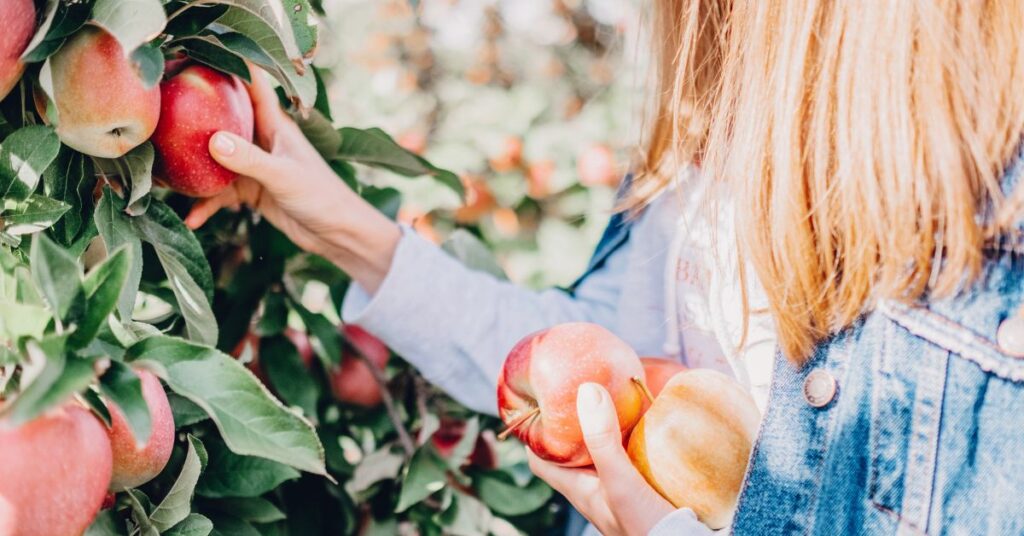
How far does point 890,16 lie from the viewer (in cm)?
65

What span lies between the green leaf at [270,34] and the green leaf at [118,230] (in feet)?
0.51

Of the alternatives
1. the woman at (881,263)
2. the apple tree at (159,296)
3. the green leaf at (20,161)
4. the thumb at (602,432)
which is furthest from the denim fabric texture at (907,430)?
the green leaf at (20,161)

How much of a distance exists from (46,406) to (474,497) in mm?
891

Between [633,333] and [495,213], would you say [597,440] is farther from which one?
[495,213]

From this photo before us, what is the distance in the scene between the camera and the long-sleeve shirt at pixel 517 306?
3.57ft

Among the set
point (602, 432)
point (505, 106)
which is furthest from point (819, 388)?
point (505, 106)

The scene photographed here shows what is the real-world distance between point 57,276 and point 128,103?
21 cm

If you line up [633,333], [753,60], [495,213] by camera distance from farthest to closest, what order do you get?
[495,213] < [633,333] < [753,60]

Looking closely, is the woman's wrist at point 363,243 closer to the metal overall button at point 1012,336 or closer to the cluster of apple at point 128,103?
the cluster of apple at point 128,103

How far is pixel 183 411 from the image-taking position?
2.50 feet

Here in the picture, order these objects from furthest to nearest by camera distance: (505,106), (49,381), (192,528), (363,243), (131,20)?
(505,106) → (363,243) → (192,528) → (131,20) → (49,381)

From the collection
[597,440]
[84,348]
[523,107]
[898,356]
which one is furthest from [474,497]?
[523,107]

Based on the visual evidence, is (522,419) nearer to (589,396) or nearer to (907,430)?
(589,396)

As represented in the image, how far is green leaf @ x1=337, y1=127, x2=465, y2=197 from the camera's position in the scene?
108 centimetres
